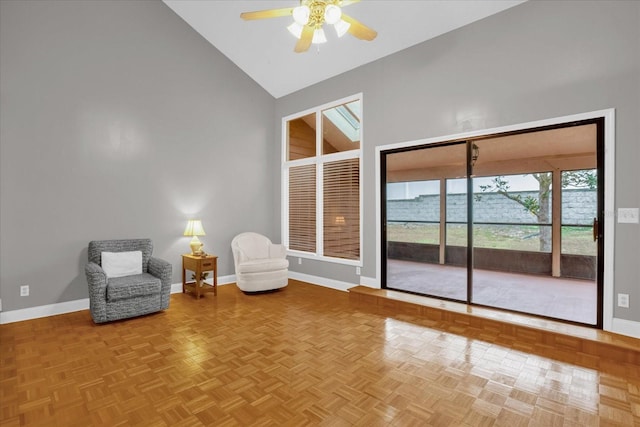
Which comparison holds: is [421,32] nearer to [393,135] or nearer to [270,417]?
[393,135]

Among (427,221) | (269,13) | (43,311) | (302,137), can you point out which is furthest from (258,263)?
(427,221)

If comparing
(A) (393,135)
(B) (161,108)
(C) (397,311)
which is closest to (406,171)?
(A) (393,135)

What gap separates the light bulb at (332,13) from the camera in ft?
8.43

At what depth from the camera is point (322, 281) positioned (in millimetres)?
5469

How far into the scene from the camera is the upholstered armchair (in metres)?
4.78

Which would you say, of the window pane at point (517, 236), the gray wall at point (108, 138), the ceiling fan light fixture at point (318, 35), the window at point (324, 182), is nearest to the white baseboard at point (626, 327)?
the window pane at point (517, 236)

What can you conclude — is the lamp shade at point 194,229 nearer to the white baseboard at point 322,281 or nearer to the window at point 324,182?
the window at point 324,182

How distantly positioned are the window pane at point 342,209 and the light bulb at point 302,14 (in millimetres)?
2589

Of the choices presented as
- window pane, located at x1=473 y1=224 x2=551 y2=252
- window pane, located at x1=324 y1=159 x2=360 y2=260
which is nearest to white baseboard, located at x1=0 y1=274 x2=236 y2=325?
window pane, located at x1=324 y1=159 x2=360 y2=260

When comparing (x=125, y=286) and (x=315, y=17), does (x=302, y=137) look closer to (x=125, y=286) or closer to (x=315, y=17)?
(x=315, y=17)

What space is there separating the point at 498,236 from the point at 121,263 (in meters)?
5.74

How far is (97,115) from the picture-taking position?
4.20 metres

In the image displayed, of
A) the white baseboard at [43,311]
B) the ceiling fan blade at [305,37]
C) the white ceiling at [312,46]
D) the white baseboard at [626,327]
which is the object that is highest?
the white ceiling at [312,46]

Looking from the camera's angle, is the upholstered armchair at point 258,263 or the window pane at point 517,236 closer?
the upholstered armchair at point 258,263
